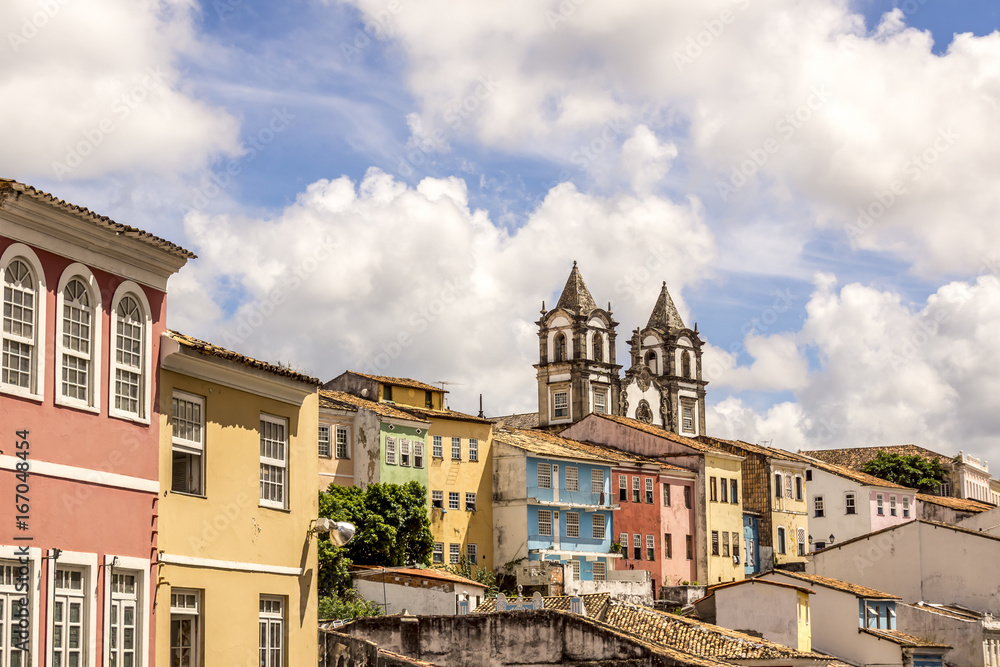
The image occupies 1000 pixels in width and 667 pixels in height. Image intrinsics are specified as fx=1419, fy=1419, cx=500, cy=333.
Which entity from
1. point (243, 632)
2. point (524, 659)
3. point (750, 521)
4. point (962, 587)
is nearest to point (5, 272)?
point (243, 632)

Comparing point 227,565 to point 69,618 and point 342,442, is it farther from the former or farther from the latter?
Answer: point 342,442

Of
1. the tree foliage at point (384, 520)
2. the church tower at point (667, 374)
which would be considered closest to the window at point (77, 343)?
the tree foliage at point (384, 520)

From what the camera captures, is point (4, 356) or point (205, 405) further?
point (205, 405)

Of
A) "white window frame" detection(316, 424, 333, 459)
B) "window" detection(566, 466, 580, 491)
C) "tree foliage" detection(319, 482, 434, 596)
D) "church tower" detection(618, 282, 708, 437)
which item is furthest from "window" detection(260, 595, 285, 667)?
"church tower" detection(618, 282, 708, 437)

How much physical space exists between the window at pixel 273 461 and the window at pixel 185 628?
2.09m

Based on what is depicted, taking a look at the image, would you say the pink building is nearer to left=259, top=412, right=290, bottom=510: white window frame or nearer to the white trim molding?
the white trim molding

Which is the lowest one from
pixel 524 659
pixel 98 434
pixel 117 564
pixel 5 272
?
pixel 524 659

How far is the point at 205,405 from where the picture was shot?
19141mm

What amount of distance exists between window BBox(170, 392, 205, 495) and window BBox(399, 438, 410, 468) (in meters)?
42.2

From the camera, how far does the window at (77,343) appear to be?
16453 mm

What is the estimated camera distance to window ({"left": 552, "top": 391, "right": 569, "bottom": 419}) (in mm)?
106375

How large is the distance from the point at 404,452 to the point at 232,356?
42.3 m

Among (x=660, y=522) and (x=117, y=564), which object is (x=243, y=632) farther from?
(x=660, y=522)

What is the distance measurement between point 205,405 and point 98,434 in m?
2.40
